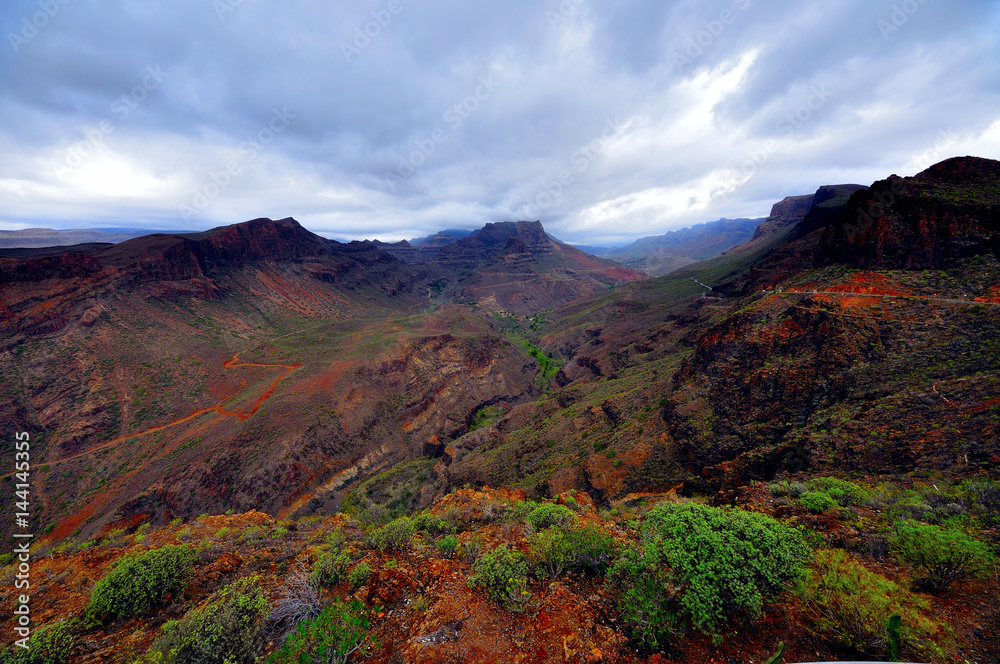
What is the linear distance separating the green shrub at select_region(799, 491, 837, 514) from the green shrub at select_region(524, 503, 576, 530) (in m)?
7.94

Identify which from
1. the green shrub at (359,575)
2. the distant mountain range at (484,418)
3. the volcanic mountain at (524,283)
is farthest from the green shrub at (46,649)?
the volcanic mountain at (524,283)

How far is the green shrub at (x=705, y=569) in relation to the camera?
7.05 metres

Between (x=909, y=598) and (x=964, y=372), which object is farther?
(x=964, y=372)

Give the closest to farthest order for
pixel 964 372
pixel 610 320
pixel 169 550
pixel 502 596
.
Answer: pixel 502 596 → pixel 169 550 → pixel 964 372 → pixel 610 320

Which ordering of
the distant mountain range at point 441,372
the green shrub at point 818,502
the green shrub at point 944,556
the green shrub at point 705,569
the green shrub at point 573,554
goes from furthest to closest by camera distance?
the distant mountain range at point 441,372
the green shrub at point 818,502
the green shrub at point 573,554
the green shrub at point 705,569
the green shrub at point 944,556

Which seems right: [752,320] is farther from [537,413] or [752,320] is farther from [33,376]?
[33,376]

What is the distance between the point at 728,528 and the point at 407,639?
8.43 meters

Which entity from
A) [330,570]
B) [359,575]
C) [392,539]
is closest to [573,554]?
[359,575]

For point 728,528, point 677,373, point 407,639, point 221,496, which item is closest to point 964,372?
point 677,373

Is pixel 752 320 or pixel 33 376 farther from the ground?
pixel 752 320

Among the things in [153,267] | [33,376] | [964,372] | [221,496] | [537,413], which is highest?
[153,267]

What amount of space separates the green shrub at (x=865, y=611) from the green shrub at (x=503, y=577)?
631 centimetres

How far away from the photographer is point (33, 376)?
41.4 m

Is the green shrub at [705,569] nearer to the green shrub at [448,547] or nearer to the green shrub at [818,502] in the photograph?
the green shrub at [818,502]
